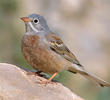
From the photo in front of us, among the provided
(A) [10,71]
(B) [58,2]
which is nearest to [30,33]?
A: (A) [10,71]

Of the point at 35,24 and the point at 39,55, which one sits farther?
the point at 35,24

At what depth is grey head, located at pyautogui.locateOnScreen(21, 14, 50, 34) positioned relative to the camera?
1043 cm

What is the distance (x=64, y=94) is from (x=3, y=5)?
898 cm

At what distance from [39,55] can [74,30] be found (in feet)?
41.1

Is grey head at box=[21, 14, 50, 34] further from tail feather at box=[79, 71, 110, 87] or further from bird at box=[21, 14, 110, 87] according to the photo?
tail feather at box=[79, 71, 110, 87]

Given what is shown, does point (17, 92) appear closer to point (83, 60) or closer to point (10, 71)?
point (10, 71)

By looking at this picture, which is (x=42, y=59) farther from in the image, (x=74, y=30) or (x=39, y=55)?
(x=74, y=30)

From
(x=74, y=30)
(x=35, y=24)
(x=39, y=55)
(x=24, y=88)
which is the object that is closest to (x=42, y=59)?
(x=39, y=55)

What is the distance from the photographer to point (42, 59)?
391 inches

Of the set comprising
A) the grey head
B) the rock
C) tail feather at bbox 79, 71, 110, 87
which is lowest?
tail feather at bbox 79, 71, 110, 87

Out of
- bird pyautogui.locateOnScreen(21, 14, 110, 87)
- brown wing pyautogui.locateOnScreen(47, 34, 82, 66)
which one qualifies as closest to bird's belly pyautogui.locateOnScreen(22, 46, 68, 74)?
bird pyautogui.locateOnScreen(21, 14, 110, 87)

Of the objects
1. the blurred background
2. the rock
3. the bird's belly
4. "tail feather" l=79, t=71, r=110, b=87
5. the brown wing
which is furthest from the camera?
the blurred background

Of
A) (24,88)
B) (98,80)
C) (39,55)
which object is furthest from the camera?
(98,80)

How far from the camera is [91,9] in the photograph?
2412cm
